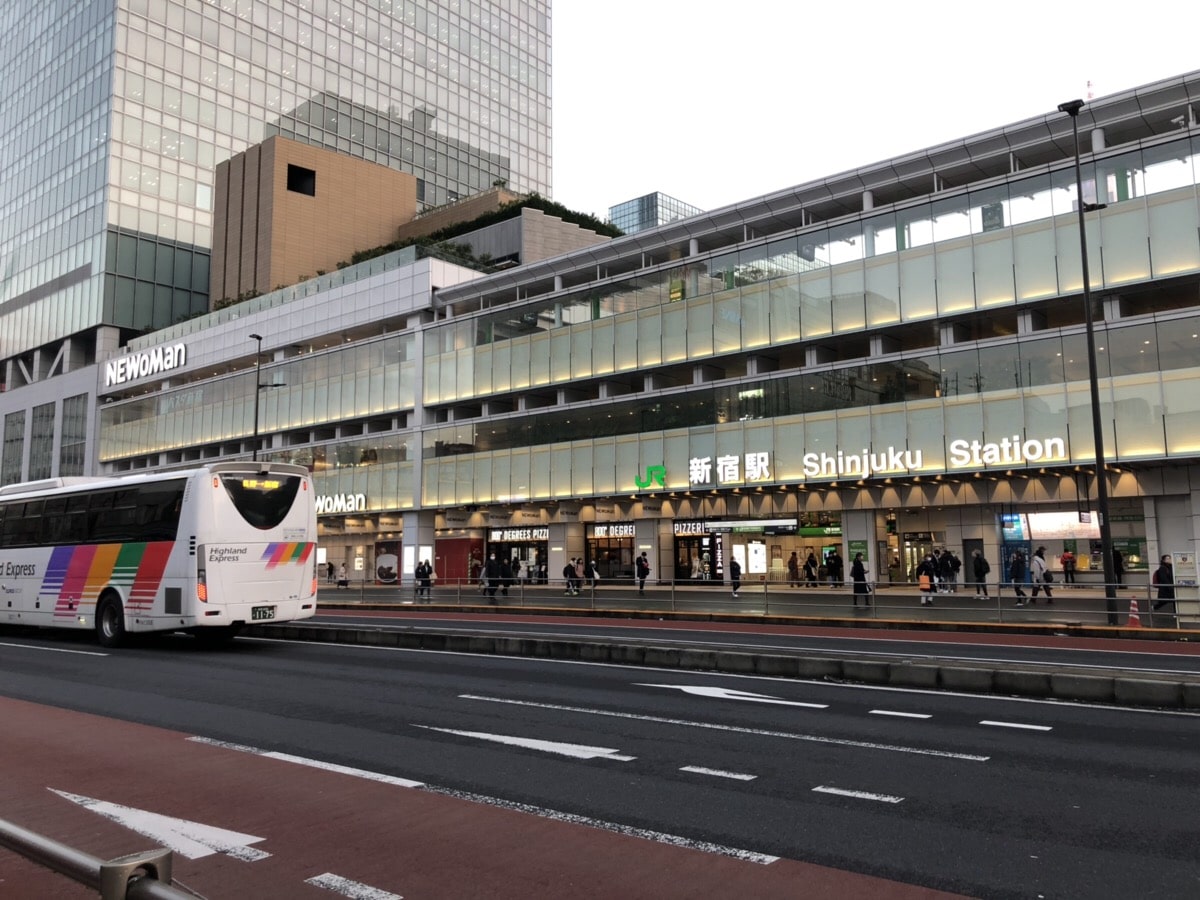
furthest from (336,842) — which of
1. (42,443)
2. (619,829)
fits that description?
(42,443)

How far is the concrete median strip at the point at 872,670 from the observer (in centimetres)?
1102

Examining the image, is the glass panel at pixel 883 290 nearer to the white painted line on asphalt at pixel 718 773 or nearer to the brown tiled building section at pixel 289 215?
the white painted line on asphalt at pixel 718 773

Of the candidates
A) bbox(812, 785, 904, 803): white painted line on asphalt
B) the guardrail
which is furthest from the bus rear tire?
the guardrail

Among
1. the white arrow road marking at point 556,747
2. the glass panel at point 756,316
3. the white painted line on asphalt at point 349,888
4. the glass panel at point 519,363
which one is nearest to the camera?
the white painted line on asphalt at point 349,888

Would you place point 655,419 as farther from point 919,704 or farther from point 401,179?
point 401,179

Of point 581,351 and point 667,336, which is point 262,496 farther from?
point 581,351

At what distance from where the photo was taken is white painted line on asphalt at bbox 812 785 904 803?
6.74 meters

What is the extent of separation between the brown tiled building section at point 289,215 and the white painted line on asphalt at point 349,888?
76145mm

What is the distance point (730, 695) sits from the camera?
463 inches

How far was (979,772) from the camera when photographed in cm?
757

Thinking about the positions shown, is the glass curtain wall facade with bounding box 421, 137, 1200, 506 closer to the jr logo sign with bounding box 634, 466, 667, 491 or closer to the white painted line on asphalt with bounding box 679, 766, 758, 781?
the jr logo sign with bounding box 634, 466, 667, 491

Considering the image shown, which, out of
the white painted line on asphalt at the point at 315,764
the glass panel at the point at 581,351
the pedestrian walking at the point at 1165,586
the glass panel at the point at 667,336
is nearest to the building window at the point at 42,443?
the glass panel at the point at 581,351

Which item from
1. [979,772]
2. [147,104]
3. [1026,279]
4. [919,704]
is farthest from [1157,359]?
[147,104]

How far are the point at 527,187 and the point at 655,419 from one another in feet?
247
